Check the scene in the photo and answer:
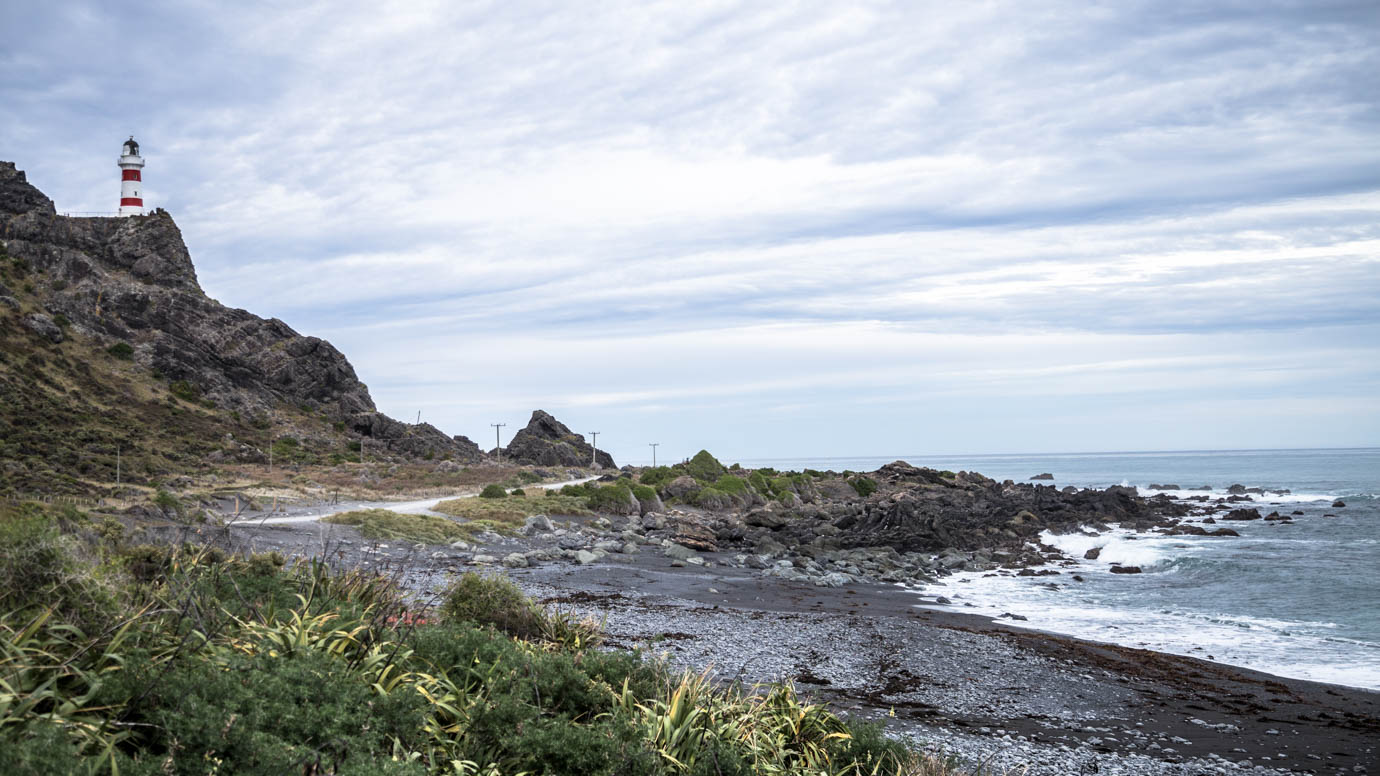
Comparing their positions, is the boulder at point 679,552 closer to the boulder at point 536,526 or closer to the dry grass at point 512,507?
the boulder at point 536,526

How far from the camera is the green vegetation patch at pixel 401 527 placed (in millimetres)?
22312

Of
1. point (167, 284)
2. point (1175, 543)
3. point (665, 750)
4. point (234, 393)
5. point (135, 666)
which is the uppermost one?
point (167, 284)

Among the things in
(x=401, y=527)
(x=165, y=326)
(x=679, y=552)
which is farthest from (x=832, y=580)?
(x=165, y=326)

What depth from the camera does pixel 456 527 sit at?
1011 inches

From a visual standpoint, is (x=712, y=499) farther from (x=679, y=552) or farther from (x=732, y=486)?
(x=679, y=552)

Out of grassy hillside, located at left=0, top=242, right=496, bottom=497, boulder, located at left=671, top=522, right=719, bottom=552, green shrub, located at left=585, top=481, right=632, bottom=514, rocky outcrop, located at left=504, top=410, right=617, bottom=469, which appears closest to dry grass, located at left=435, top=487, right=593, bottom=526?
green shrub, located at left=585, top=481, right=632, bottom=514

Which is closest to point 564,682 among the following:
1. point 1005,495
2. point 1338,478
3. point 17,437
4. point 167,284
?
point 1005,495

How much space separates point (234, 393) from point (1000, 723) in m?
77.4

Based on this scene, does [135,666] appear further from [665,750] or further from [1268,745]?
[1268,745]

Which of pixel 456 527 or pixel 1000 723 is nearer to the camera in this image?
pixel 1000 723

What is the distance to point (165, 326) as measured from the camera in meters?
77.8

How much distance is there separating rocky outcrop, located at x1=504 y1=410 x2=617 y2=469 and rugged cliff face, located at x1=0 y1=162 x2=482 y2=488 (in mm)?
4492

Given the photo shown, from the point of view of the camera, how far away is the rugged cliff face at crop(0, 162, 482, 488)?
69312 mm

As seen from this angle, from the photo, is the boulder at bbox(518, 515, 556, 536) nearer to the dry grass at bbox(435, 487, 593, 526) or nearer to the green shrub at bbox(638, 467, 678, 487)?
the dry grass at bbox(435, 487, 593, 526)
